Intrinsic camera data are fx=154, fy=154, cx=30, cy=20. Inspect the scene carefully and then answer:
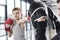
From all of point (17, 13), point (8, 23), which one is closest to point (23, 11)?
point (17, 13)

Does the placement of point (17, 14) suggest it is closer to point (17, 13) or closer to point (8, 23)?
point (17, 13)

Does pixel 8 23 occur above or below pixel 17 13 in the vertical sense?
below

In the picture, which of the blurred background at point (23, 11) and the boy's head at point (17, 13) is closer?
the blurred background at point (23, 11)

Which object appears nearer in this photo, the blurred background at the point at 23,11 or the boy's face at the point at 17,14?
the blurred background at the point at 23,11

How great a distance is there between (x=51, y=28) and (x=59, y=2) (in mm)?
354

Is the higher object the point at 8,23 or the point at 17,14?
the point at 17,14

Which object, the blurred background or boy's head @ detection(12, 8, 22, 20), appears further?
boy's head @ detection(12, 8, 22, 20)

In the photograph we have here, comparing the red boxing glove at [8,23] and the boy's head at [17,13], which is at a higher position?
the boy's head at [17,13]

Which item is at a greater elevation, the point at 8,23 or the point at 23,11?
the point at 23,11

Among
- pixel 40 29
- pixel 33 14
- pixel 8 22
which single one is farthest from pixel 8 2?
pixel 40 29

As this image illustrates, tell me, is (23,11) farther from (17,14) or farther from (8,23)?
(8,23)

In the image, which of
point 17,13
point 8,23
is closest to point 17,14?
point 17,13

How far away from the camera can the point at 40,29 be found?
1.89 metres

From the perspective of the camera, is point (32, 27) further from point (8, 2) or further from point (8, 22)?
point (8, 2)
